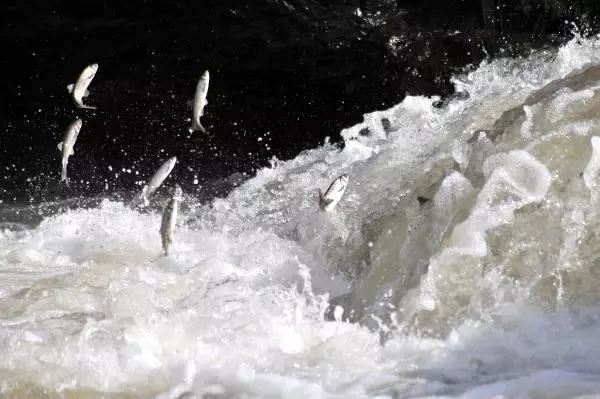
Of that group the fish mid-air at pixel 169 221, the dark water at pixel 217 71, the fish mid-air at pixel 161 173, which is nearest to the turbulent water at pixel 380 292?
the fish mid-air at pixel 169 221

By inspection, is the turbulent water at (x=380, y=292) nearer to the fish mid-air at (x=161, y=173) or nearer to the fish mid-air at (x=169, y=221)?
the fish mid-air at (x=169, y=221)

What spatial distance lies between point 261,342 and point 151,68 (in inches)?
199

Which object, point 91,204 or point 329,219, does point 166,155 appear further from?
point 329,219

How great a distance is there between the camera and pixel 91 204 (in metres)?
6.91

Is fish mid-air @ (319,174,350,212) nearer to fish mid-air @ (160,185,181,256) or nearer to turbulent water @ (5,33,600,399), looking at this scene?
turbulent water @ (5,33,600,399)

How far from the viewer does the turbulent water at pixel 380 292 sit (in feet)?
11.0

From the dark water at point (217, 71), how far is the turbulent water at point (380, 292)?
260cm

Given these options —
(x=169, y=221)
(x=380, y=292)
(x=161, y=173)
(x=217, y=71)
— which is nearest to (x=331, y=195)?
(x=380, y=292)

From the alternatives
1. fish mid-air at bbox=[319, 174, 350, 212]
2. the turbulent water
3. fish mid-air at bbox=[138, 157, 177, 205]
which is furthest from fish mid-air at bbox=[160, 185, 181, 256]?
fish mid-air at bbox=[319, 174, 350, 212]

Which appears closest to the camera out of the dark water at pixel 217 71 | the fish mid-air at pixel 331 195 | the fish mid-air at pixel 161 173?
the fish mid-air at pixel 331 195

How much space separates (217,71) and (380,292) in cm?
453

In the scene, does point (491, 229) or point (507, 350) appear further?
point (491, 229)

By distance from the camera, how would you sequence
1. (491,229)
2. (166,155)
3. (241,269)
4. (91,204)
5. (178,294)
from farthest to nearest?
(166,155)
(91,204)
(241,269)
(178,294)
(491,229)

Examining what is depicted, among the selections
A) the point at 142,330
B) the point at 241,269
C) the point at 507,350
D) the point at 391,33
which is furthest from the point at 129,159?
the point at 507,350
